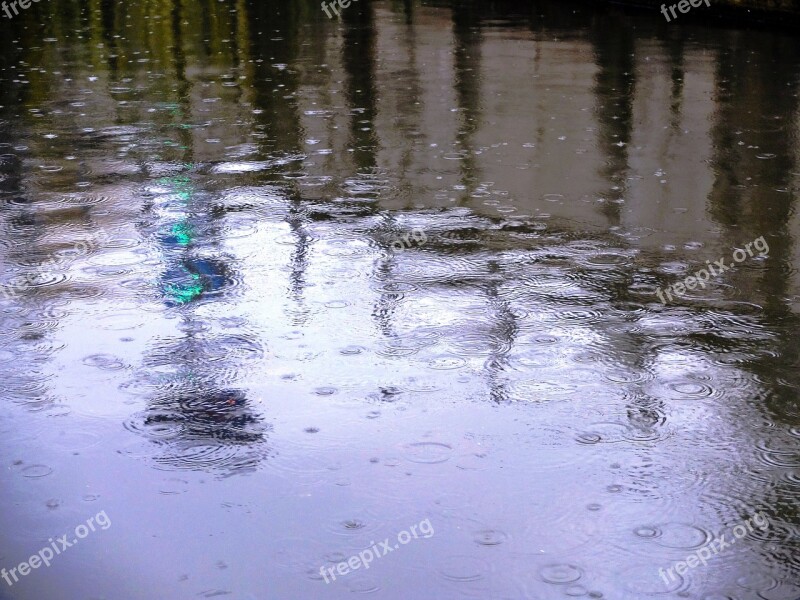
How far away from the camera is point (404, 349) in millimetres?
6043

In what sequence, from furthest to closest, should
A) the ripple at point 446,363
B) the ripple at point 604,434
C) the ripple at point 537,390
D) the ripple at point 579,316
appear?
the ripple at point 579,316, the ripple at point 446,363, the ripple at point 537,390, the ripple at point 604,434

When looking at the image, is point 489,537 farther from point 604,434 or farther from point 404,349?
point 404,349

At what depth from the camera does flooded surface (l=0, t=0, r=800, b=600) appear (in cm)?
425

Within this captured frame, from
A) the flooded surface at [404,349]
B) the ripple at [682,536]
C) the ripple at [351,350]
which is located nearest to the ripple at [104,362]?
the flooded surface at [404,349]

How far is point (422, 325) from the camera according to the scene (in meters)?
6.38

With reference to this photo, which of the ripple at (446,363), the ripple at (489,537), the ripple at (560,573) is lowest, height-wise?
the ripple at (560,573)

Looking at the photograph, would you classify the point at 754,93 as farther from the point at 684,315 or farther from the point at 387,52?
the point at 684,315

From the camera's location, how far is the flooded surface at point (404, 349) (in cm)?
425

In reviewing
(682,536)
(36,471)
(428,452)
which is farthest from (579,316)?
(36,471)

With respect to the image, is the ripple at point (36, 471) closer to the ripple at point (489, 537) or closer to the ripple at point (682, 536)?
the ripple at point (489, 537)

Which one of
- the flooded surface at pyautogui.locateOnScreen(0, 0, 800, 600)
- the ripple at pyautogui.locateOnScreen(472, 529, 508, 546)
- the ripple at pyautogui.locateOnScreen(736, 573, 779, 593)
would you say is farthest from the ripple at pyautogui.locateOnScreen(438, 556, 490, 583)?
the ripple at pyautogui.locateOnScreen(736, 573, 779, 593)

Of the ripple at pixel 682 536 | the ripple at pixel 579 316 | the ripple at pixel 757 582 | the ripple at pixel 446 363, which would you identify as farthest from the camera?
the ripple at pixel 579 316

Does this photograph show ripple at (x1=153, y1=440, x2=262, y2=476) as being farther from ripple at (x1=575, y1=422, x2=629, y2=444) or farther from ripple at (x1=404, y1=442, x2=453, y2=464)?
ripple at (x1=575, y1=422, x2=629, y2=444)

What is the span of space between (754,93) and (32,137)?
8.53m
